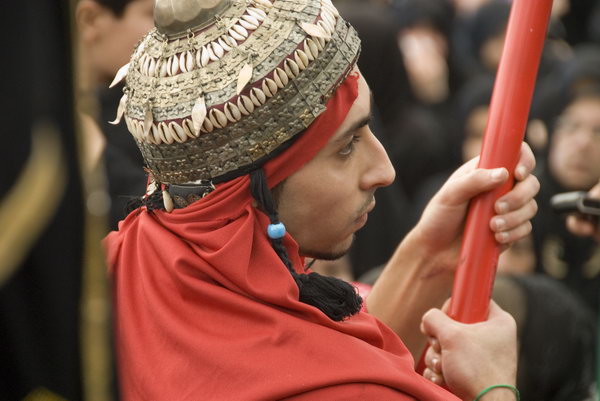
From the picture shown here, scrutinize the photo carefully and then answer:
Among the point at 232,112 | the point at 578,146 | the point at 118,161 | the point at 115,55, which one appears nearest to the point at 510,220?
the point at 232,112

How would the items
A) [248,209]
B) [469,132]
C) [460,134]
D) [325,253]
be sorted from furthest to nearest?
A: [460,134] → [469,132] → [325,253] → [248,209]

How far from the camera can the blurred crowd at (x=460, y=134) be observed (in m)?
3.62

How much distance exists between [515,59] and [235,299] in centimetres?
90

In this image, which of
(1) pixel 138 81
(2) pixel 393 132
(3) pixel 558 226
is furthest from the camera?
(2) pixel 393 132

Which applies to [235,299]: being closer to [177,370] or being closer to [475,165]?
[177,370]

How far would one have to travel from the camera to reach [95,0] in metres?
3.70

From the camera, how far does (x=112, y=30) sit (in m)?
3.62

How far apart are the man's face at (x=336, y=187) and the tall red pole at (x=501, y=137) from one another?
0.28 meters

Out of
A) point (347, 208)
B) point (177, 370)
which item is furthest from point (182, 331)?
point (347, 208)

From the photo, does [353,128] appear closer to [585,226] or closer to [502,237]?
[502,237]

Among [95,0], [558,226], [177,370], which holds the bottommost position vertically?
[558,226]

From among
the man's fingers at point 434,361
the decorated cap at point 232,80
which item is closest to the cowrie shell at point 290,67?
the decorated cap at point 232,80

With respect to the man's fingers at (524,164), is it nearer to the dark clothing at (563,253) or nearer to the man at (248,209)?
the man at (248,209)

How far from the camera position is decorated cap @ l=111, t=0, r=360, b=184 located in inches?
85.8
